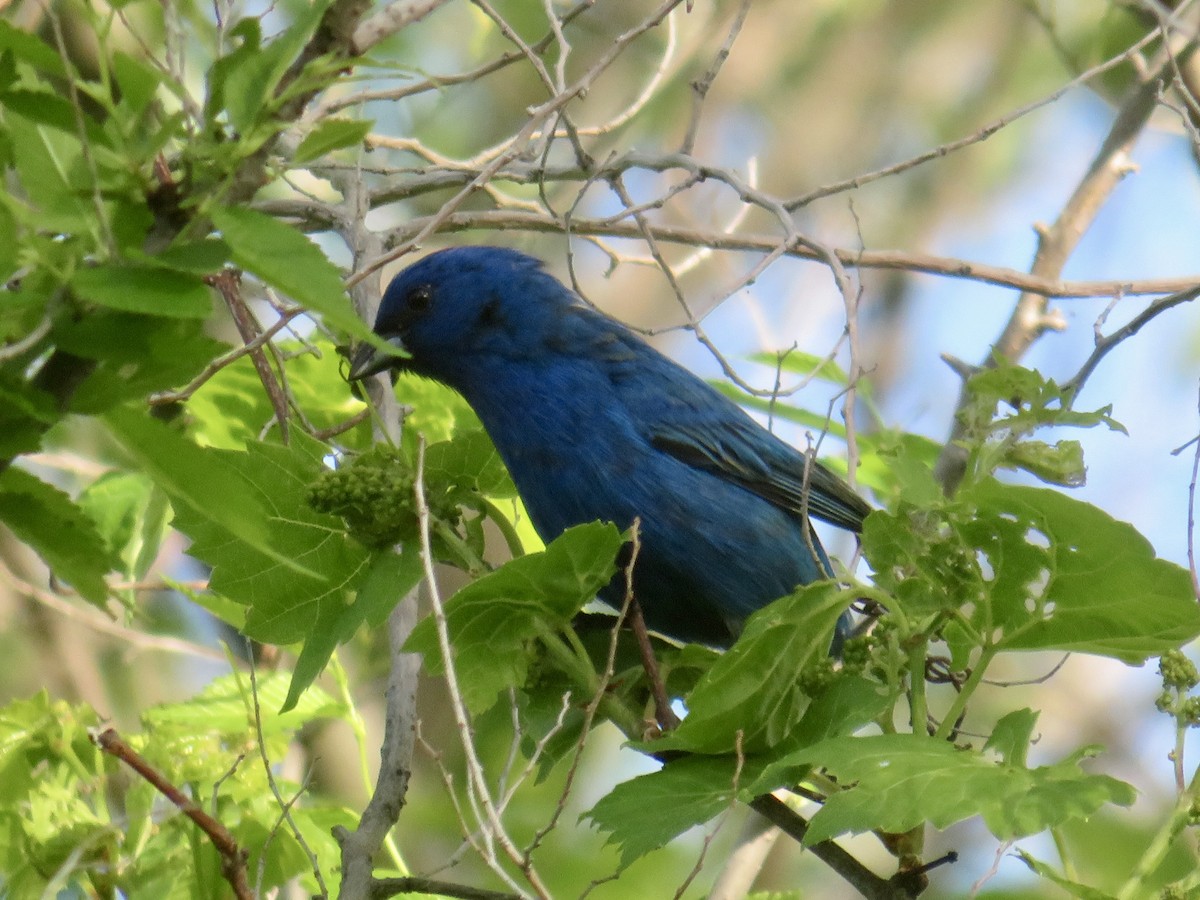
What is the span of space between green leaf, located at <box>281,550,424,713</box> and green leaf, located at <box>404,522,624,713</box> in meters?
0.13

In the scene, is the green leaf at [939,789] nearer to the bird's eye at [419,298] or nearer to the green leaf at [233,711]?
the green leaf at [233,711]

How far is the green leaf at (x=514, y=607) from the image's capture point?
8.77 feet

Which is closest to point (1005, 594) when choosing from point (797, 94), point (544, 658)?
point (544, 658)

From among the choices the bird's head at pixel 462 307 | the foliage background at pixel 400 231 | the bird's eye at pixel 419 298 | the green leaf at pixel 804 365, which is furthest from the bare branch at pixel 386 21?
the bird's eye at pixel 419 298

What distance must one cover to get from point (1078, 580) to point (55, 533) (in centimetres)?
179

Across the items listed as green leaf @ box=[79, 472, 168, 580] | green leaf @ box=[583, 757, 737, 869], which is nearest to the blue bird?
green leaf @ box=[79, 472, 168, 580]

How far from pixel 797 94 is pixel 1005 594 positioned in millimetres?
10368

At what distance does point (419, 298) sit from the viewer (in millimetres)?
4895

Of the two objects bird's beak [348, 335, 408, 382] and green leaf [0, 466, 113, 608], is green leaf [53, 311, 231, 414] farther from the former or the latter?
bird's beak [348, 335, 408, 382]

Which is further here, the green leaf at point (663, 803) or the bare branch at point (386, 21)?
the green leaf at point (663, 803)

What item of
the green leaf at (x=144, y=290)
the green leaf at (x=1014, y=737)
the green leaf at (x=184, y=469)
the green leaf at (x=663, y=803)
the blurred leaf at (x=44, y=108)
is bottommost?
the green leaf at (x=663, y=803)

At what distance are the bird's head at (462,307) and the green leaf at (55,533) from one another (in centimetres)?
292

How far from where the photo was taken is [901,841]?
2.73m

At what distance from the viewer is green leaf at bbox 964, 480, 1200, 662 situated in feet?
8.43
